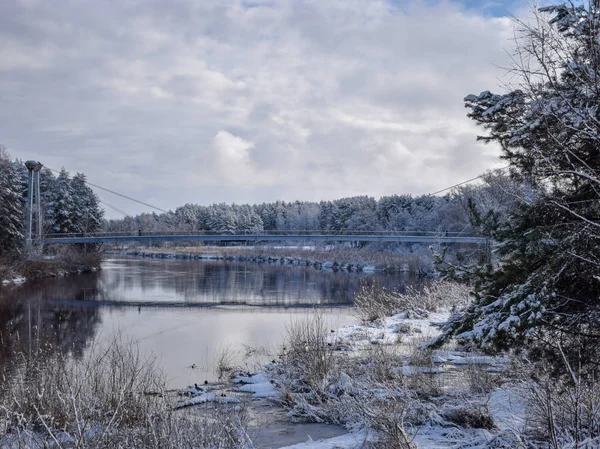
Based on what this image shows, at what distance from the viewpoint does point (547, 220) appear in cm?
564

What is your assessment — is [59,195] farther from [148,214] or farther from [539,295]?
[148,214]

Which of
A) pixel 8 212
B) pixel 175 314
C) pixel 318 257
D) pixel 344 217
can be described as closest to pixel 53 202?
pixel 8 212

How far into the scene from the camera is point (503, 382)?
8086 mm

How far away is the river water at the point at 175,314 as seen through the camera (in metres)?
14.6

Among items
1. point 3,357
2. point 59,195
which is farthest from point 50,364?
point 59,195

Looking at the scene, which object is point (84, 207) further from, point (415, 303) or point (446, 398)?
point (446, 398)

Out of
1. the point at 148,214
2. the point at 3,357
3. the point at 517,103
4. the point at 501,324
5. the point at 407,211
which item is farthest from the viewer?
the point at 148,214

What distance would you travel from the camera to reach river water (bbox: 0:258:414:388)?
14.6 meters

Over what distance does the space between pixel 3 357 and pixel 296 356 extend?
7.66m

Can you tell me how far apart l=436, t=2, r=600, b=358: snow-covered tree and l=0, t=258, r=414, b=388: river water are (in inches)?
223

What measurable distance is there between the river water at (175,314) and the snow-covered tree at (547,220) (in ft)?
18.6

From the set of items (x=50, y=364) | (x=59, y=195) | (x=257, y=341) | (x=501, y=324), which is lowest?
(x=257, y=341)

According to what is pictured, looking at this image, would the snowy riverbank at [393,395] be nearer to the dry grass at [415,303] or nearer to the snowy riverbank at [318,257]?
the dry grass at [415,303]

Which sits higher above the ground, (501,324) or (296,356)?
(501,324)
